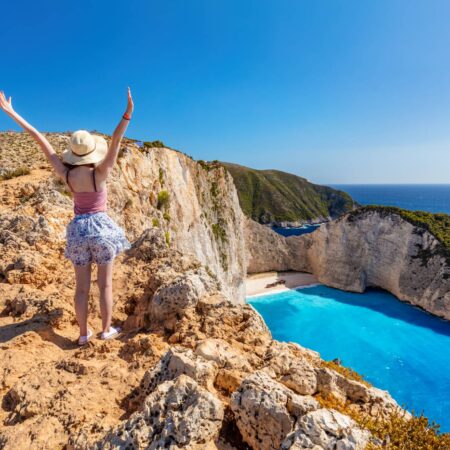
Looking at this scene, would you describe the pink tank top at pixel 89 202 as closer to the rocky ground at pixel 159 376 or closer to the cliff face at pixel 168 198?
the rocky ground at pixel 159 376

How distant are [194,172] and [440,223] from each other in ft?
99.0

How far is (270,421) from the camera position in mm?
2498

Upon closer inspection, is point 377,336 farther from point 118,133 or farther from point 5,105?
point 5,105

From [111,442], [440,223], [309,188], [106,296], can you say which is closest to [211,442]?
[111,442]

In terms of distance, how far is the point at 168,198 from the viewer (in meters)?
20.0

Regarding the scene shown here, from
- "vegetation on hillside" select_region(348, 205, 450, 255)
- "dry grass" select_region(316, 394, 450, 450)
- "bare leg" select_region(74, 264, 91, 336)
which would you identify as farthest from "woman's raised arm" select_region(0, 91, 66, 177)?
"vegetation on hillside" select_region(348, 205, 450, 255)

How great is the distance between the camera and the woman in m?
3.63

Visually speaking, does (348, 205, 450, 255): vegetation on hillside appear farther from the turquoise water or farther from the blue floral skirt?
the blue floral skirt

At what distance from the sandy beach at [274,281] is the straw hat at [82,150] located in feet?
114

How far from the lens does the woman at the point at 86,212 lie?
3.63 meters

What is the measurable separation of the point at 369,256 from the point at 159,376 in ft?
134

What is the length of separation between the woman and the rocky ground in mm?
667

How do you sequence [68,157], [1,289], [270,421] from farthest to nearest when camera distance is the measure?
[1,289]
[68,157]
[270,421]

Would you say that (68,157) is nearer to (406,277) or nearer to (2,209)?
(2,209)
